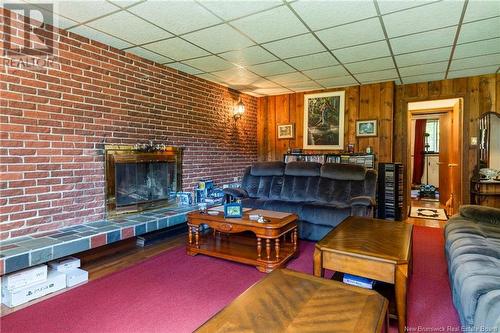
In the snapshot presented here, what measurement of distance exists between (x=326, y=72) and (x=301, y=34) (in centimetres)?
147

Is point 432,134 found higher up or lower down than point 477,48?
lower down

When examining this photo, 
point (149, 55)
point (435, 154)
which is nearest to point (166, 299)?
point (149, 55)

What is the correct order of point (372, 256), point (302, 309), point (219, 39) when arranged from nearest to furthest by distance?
point (302, 309) → point (372, 256) → point (219, 39)

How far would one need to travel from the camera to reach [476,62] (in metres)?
3.71

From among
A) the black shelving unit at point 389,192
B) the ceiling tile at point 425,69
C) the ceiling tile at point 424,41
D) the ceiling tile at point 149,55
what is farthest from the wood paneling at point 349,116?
the ceiling tile at point 149,55

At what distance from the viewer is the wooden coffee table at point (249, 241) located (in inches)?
104

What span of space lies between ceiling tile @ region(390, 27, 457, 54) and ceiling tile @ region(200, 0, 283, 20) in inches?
60.3

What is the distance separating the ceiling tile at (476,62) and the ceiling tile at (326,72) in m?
1.37

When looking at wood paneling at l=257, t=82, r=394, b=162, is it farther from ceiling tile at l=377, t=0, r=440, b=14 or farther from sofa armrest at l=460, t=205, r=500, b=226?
ceiling tile at l=377, t=0, r=440, b=14

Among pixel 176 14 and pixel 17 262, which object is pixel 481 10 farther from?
pixel 17 262

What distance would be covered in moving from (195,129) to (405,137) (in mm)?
3551

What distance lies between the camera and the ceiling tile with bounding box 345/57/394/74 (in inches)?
145

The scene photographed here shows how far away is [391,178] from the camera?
14.5 ft

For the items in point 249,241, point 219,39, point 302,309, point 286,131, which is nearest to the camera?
point 302,309
